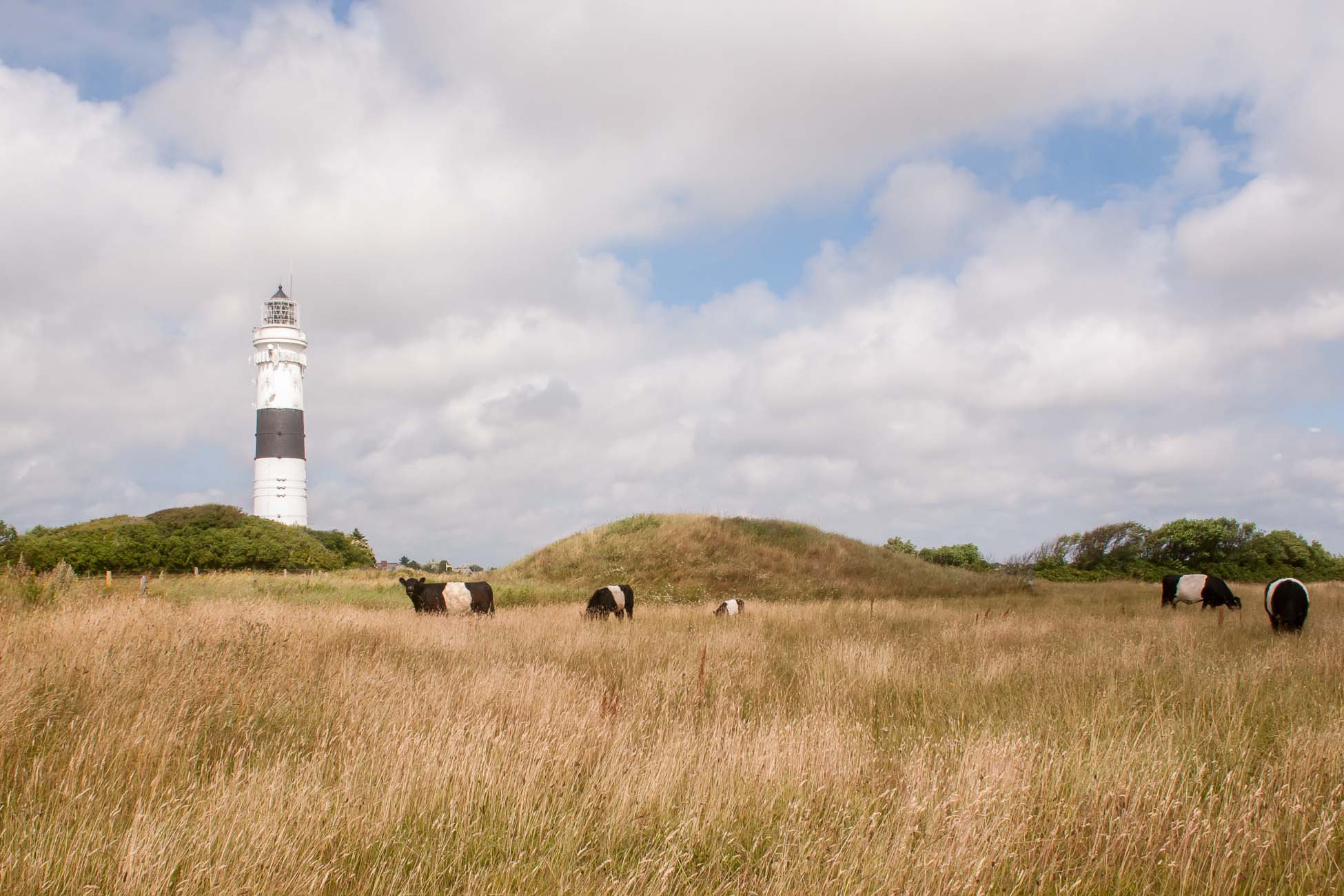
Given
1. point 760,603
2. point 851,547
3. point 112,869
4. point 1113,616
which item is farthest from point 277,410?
point 112,869

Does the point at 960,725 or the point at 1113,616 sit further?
the point at 1113,616

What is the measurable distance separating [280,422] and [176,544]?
66.3 feet

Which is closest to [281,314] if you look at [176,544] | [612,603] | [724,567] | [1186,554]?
[176,544]

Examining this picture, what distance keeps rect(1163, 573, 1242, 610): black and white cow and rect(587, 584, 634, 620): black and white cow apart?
14.4 metres

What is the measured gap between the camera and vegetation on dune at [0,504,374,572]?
4931 centimetres

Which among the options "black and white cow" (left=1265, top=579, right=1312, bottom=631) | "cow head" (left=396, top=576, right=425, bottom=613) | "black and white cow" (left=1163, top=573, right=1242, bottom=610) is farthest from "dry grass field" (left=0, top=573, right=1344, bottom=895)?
"black and white cow" (left=1163, top=573, right=1242, bottom=610)

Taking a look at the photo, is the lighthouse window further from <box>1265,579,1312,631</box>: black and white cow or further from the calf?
<box>1265,579,1312,631</box>: black and white cow

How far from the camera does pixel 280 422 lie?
2739 inches

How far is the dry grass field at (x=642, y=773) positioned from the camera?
365cm

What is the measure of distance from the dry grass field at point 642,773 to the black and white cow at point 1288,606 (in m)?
4.89

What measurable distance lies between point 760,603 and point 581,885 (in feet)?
66.9

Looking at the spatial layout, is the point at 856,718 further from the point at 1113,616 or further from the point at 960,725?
the point at 1113,616

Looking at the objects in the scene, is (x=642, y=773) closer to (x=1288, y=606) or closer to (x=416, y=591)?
(x=1288, y=606)

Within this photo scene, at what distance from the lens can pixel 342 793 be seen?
14.0ft
